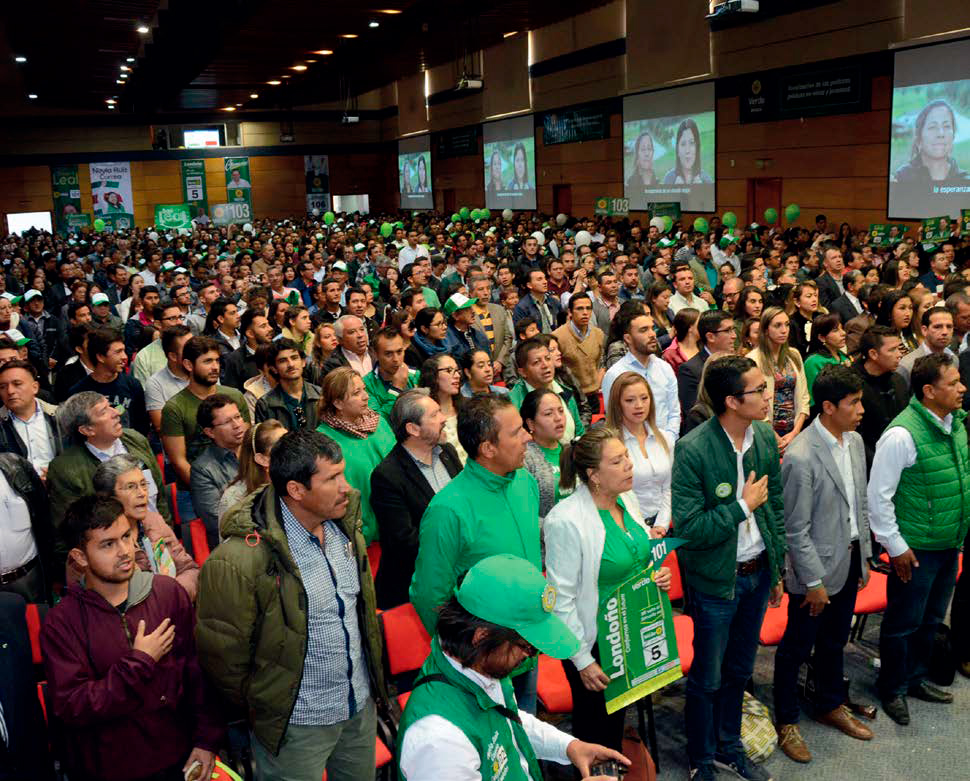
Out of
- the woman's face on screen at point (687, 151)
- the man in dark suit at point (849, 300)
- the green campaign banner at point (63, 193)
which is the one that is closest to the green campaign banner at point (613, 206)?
the woman's face on screen at point (687, 151)

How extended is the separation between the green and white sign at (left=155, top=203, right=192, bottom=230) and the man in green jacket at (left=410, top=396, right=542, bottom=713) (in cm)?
3368

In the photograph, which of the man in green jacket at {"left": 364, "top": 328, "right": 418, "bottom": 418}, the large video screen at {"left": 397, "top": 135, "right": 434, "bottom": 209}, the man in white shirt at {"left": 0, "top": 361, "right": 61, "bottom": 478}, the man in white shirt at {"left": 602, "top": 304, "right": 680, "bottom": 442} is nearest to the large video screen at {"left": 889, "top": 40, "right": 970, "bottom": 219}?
the man in white shirt at {"left": 602, "top": 304, "right": 680, "bottom": 442}

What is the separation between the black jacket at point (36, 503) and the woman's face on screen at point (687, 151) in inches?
696

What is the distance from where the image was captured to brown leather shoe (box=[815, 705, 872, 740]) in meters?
4.02

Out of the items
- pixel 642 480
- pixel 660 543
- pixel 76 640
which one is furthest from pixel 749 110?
pixel 76 640

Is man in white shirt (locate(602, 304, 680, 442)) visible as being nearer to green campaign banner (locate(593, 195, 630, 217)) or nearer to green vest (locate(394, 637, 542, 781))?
green vest (locate(394, 637, 542, 781))

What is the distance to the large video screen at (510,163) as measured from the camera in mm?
26734

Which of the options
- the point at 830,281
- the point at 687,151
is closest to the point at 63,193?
the point at 687,151

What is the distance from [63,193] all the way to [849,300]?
1398 inches

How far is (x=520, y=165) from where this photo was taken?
89.5 ft

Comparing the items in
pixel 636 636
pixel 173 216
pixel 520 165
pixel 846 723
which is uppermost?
pixel 520 165

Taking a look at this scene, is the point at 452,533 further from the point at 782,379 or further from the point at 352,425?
the point at 782,379

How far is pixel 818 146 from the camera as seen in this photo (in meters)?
16.8

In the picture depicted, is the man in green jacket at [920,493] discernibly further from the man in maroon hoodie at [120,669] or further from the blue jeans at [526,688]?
the man in maroon hoodie at [120,669]
